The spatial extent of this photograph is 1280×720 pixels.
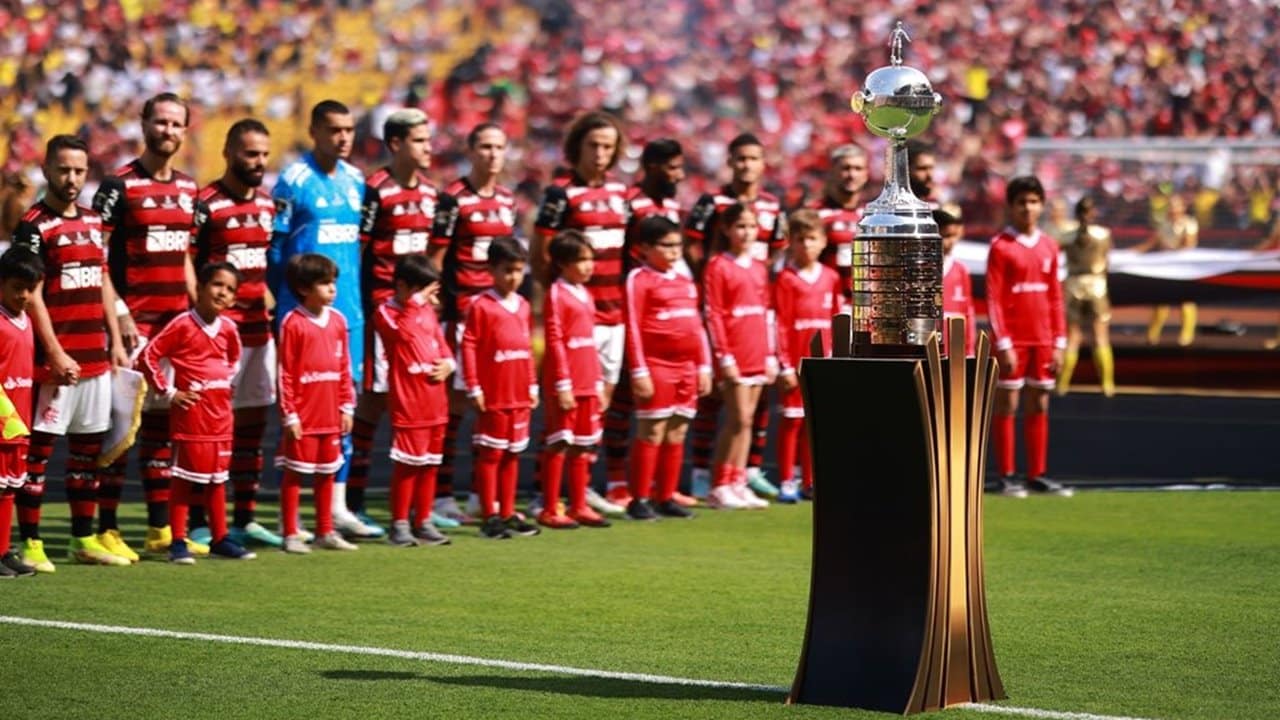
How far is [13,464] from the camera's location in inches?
350

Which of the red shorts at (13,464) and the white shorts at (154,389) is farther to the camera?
the white shorts at (154,389)

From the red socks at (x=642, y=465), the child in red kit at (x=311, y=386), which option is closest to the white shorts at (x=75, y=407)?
the child in red kit at (x=311, y=386)

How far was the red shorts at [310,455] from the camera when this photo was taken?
9797 millimetres

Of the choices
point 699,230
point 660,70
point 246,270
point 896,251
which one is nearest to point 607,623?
point 896,251

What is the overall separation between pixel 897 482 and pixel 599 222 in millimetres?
5665

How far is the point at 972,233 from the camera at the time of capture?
23500mm

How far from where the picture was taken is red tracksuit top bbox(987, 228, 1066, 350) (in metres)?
12.7

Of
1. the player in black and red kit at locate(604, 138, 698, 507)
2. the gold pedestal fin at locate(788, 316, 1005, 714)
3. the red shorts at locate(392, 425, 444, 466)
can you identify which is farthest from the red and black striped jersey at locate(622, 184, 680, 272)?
the gold pedestal fin at locate(788, 316, 1005, 714)

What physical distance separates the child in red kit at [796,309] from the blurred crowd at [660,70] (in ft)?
46.6

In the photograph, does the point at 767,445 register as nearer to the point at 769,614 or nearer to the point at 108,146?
the point at 769,614

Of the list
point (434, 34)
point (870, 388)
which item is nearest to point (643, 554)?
point (870, 388)

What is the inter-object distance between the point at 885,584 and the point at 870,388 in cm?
55

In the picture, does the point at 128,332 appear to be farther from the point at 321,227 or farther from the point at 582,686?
the point at 582,686

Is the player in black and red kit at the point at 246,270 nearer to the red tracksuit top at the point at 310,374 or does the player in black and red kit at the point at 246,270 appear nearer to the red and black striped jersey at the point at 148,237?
the red and black striped jersey at the point at 148,237
